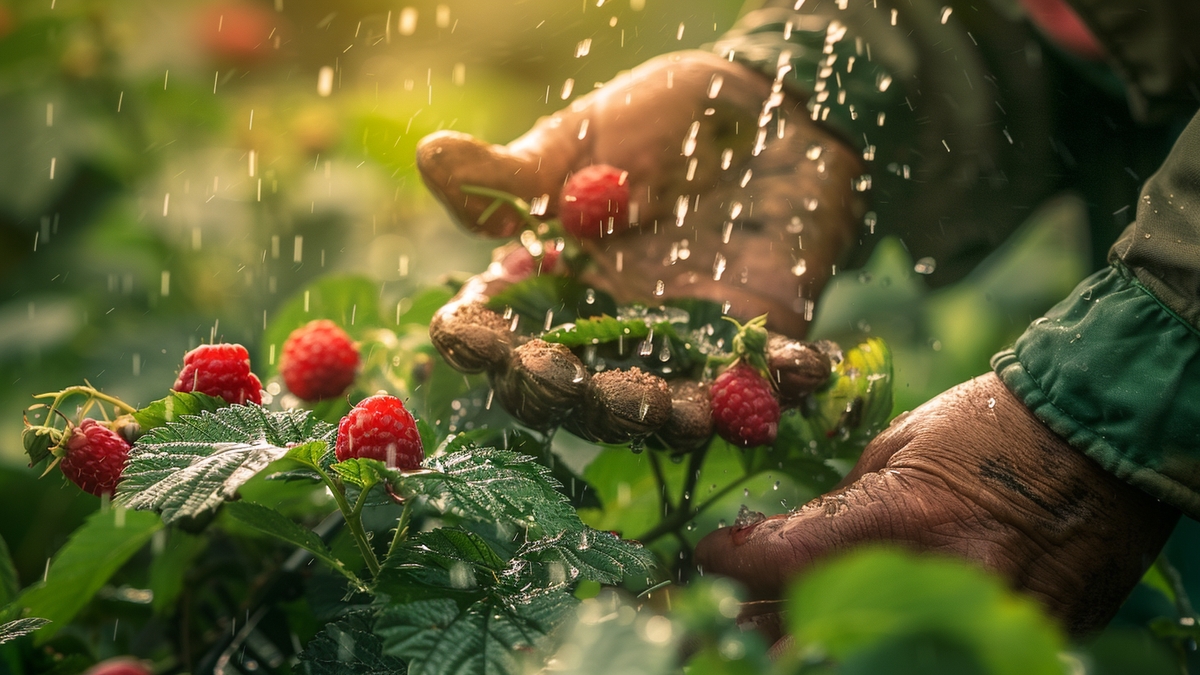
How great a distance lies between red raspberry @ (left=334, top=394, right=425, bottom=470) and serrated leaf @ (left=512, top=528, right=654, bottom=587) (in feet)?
0.23

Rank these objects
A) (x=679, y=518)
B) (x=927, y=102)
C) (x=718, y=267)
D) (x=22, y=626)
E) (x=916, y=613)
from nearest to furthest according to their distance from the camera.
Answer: (x=916, y=613)
(x=22, y=626)
(x=679, y=518)
(x=718, y=267)
(x=927, y=102)

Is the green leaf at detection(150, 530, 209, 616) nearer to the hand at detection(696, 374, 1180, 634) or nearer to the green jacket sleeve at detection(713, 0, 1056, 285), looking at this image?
the hand at detection(696, 374, 1180, 634)

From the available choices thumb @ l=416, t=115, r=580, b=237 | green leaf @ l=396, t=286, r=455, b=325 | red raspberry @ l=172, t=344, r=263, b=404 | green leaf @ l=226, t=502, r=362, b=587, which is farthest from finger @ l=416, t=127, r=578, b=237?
green leaf @ l=226, t=502, r=362, b=587

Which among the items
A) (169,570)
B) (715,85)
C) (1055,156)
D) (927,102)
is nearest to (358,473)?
(169,570)

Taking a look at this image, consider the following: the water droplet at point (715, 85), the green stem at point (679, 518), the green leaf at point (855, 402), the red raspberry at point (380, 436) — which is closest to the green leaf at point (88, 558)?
the red raspberry at point (380, 436)

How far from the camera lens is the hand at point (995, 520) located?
0.50m

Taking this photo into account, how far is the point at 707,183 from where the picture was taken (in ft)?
2.83

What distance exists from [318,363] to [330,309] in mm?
215

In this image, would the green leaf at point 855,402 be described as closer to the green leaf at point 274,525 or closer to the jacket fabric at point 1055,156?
the jacket fabric at point 1055,156

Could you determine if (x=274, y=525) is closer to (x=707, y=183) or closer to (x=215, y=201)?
(x=707, y=183)

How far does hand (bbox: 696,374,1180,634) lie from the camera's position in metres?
0.50

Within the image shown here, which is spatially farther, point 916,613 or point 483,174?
point 483,174

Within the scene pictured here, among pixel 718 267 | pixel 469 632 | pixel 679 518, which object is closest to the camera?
pixel 469 632

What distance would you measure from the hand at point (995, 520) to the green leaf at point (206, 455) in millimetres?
260
